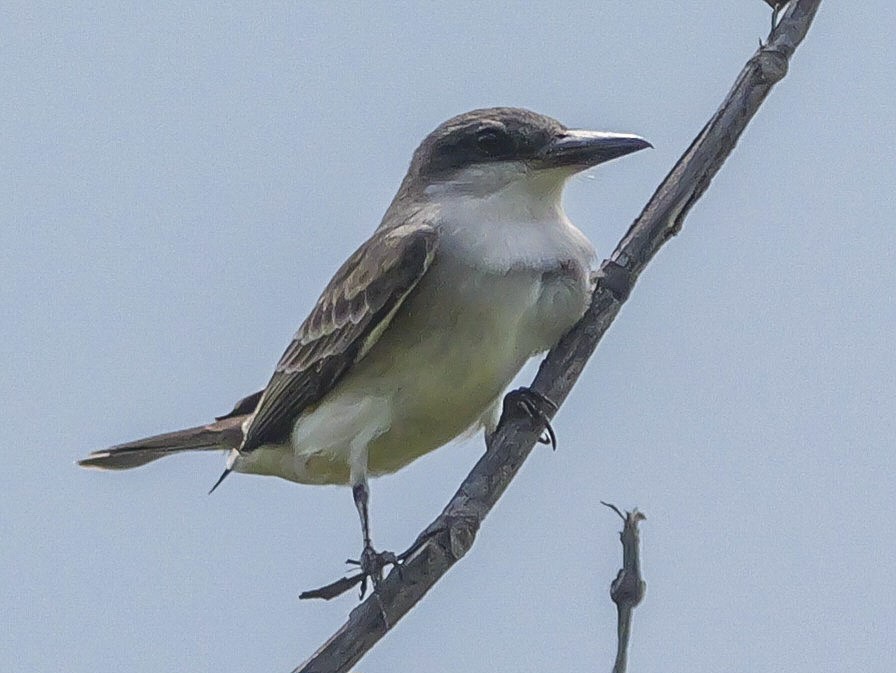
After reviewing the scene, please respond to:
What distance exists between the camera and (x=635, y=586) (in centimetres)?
481

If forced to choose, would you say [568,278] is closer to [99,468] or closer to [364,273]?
[364,273]

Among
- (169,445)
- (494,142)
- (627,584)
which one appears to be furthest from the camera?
(169,445)

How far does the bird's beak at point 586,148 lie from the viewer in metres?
7.69

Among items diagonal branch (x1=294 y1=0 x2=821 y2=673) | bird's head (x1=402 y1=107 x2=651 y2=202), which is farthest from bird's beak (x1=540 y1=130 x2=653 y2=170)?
diagonal branch (x1=294 y1=0 x2=821 y2=673)

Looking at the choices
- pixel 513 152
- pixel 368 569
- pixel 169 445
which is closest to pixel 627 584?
pixel 368 569

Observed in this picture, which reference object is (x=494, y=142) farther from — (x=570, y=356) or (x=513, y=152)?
(x=570, y=356)

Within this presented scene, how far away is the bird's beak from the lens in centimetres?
769

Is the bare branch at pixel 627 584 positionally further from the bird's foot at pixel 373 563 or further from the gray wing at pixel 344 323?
the gray wing at pixel 344 323

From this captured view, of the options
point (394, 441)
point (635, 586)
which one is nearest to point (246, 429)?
point (394, 441)

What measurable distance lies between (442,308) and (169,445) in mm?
2341

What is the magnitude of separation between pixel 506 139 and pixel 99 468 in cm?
308

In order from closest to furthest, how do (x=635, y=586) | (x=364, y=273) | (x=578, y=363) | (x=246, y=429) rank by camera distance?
(x=635, y=586) < (x=578, y=363) < (x=364, y=273) < (x=246, y=429)

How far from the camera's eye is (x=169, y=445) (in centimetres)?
906

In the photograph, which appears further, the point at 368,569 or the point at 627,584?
the point at 368,569
